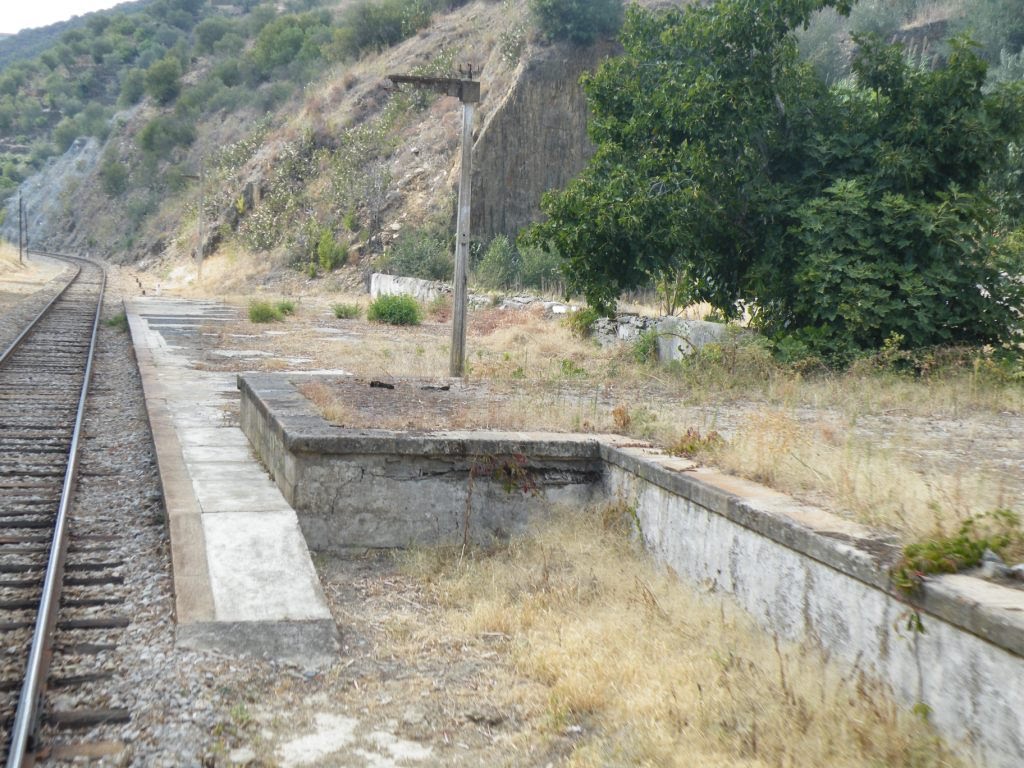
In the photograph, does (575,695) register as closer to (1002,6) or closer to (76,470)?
(76,470)

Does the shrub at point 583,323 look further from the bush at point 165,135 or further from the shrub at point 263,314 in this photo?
the bush at point 165,135

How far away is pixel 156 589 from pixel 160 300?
31.4 meters

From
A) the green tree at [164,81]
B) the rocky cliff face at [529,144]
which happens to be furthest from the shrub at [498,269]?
the green tree at [164,81]

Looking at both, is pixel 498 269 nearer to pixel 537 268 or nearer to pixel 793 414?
pixel 537 268

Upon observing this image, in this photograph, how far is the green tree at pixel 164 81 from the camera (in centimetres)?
8956

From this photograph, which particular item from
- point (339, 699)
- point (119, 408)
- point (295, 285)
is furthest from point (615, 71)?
point (295, 285)

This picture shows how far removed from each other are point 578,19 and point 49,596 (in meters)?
37.5

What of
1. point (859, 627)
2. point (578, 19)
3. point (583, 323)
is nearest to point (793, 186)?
point (583, 323)

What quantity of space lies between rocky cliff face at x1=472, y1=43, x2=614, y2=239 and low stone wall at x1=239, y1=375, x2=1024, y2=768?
94.1 feet

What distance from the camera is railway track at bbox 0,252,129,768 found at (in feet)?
15.6

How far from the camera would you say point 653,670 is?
5.31 m

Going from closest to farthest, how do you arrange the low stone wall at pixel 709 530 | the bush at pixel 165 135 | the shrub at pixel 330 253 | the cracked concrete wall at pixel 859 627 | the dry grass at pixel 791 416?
the cracked concrete wall at pixel 859 627 < the low stone wall at pixel 709 530 < the dry grass at pixel 791 416 < the shrub at pixel 330 253 < the bush at pixel 165 135

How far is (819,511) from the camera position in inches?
222

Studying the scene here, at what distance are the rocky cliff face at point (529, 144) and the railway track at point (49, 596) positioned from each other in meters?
27.3
